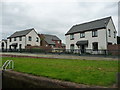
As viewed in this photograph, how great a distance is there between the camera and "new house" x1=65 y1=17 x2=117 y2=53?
2555cm

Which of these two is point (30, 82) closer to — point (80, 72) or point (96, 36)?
point (80, 72)

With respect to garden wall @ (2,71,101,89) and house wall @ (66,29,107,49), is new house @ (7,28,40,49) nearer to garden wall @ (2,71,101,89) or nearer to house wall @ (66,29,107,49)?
house wall @ (66,29,107,49)

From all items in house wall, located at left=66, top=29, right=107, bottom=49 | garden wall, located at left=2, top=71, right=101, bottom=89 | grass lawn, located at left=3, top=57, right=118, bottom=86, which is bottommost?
garden wall, located at left=2, top=71, right=101, bottom=89

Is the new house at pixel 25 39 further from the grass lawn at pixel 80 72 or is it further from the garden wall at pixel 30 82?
the garden wall at pixel 30 82

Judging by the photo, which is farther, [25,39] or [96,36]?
[25,39]

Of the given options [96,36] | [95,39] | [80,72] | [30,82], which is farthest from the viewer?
[95,39]

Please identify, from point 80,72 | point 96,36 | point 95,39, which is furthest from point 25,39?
point 80,72

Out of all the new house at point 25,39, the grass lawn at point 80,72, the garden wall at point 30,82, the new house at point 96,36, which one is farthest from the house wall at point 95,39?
the garden wall at point 30,82

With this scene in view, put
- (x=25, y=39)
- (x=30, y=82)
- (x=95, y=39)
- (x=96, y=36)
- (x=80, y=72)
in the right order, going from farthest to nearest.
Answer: (x=25, y=39) < (x=95, y=39) < (x=96, y=36) < (x=80, y=72) < (x=30, y=82)

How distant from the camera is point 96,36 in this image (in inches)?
1059

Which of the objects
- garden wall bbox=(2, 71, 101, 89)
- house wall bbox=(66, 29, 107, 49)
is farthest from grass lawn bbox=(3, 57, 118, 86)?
house wall bbox=(66, 29, 107, 49)

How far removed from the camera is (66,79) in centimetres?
673

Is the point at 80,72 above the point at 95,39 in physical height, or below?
below

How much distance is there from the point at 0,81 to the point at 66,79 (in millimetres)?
4222
